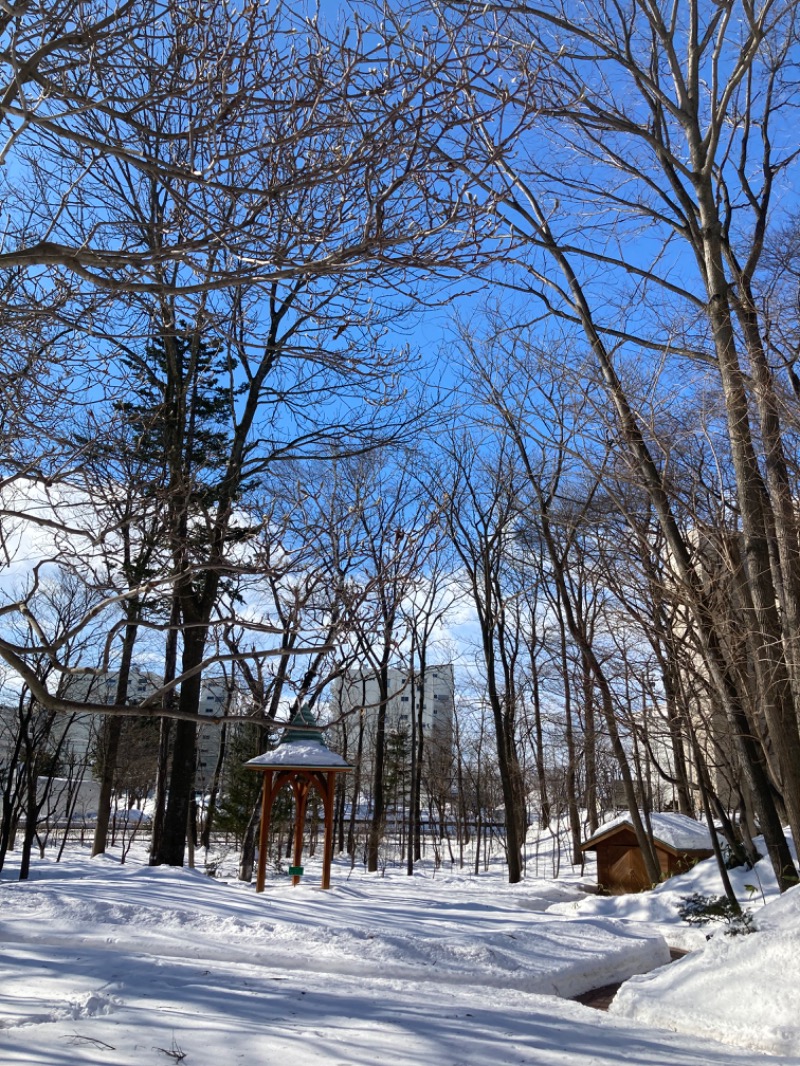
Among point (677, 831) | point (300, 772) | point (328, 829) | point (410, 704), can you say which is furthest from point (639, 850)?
point (410, 704)

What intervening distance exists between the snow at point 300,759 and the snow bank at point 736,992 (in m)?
5.67

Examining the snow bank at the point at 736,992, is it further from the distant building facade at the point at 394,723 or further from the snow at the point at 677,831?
the distant building facade at the point at 394,723

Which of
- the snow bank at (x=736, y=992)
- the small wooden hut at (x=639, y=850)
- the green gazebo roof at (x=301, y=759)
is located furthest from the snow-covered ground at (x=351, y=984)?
the small wooden hut at (x=639, y=850)

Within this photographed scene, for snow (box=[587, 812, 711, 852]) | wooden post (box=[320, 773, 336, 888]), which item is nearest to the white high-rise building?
snow (box=[587, 812, 711, 852])

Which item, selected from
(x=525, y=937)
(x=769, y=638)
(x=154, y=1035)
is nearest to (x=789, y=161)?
(x=769, y=638)

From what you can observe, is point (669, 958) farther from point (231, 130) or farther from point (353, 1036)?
point (231, 130)

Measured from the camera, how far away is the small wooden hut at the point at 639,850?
586 inches

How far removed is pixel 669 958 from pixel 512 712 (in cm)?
1359

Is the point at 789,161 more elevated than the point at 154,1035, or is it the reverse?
the point at 789,161

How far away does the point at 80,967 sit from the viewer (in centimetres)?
586

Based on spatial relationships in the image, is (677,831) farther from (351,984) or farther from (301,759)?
(351,984)

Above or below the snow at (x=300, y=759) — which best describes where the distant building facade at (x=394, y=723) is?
above

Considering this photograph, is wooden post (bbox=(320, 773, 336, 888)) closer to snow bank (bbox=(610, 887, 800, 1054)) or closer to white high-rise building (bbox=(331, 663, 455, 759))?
snow bank (bbox=(610, 887, 800, 1054))

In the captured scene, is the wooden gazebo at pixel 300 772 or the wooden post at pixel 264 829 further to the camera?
the wooden gazebo at pixel 300 772
